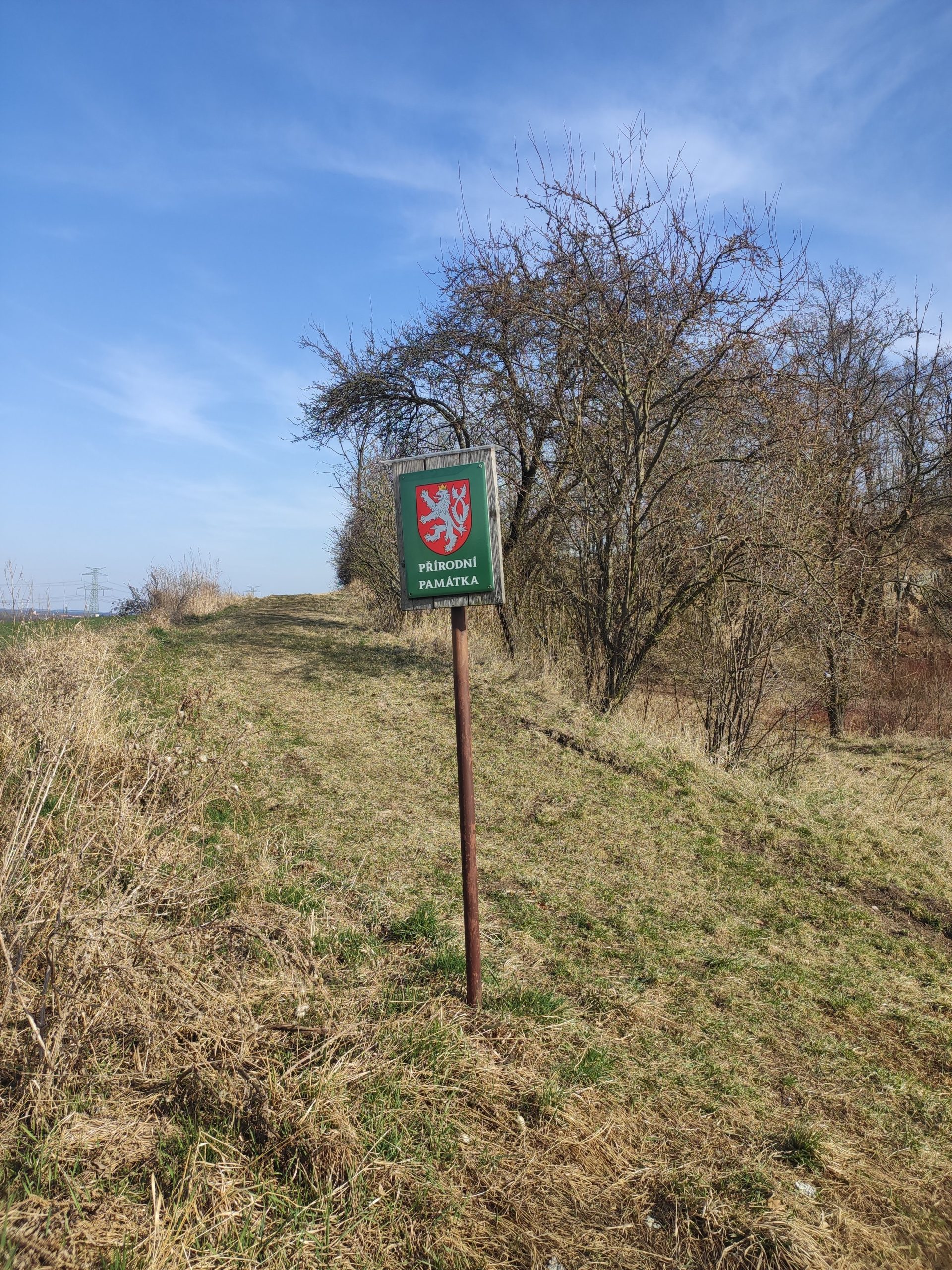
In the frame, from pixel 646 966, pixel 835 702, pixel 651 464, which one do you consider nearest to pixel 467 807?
pixel 646 966

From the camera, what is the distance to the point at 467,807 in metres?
3.34

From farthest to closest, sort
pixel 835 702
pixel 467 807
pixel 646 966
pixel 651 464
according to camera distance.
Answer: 1. pixel 835 702
2. pixel 651 464
3. pixel 646 966
4. pixel 467 807

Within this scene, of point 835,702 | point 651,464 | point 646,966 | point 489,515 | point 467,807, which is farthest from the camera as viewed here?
point 835,702

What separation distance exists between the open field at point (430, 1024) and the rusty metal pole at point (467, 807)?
0.68 ft

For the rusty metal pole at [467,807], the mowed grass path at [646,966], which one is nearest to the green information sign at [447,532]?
the rusty metal pole at [467,807]

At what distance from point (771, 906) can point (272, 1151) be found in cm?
395

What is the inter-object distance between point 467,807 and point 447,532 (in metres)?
1.15

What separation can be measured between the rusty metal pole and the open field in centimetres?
21

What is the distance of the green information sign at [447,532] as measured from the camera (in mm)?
3184

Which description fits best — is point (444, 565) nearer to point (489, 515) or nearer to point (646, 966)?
point (489, 515)

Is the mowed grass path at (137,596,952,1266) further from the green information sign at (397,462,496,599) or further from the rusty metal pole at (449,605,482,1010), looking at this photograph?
the green information sign at (397,462,496,599)

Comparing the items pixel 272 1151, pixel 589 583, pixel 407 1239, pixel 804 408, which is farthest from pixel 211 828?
pixel 804 408

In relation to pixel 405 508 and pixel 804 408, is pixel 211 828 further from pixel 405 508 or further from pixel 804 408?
pixel 804 408

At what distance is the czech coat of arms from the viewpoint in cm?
321
